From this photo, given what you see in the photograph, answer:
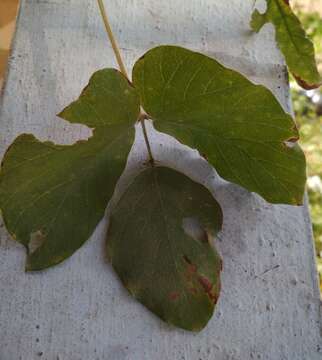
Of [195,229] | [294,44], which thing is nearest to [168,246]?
[195,229]

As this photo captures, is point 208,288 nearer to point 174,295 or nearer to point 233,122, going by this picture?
point 174,295

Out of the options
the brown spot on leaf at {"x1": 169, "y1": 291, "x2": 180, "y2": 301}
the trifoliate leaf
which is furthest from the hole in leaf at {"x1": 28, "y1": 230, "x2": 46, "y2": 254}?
the brown spot on leaf at {"x1": 169, "y1": 291, "x2": 180, "y2": 301}

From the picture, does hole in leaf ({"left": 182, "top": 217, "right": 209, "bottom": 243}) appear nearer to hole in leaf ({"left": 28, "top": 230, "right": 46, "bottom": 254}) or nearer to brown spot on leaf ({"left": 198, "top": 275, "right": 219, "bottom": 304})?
brown spot on leaf ({"left": 198, "top": 275, "right": 219, "bottom": 304})

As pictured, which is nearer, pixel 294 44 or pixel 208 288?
pixel 208 288

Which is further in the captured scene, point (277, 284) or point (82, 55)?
point (82, 55)

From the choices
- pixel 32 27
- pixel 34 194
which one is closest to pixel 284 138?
pixel 34 194

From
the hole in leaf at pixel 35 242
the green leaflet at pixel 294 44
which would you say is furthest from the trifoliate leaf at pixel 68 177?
the green leaflet at pixel 294 44

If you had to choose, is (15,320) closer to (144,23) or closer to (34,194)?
(34,194)
